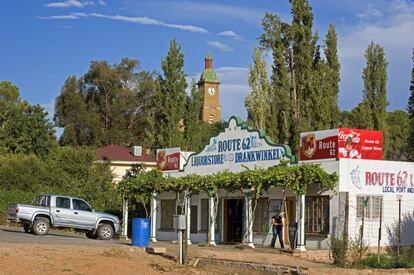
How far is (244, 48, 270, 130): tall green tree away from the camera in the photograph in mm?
46219

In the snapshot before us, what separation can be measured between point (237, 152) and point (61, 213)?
8289 mm

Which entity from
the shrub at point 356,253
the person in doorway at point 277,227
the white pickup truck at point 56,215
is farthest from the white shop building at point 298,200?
the white pickup truck at point 56,215

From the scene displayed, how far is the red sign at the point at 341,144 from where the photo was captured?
2562 cm

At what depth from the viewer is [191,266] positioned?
21.4 metres

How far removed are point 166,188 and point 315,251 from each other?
10119mm

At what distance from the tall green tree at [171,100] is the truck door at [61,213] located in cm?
1584

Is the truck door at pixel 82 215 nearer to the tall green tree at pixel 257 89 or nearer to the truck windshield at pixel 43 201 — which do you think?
the truck windshield at pixel 43 201

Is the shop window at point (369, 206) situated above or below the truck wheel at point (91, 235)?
above

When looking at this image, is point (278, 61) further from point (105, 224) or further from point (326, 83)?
point (105, 224)

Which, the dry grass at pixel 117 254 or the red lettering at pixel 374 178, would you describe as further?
the red lettering at pixel 374 178

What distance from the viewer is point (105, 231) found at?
107 ft

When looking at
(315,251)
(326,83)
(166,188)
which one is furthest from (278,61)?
(315,251)

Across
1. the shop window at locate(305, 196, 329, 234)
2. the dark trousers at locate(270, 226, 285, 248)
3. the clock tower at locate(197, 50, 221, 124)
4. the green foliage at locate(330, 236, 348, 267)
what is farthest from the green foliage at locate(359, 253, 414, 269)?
the clock tower at locate(197, 50, 221, 124)

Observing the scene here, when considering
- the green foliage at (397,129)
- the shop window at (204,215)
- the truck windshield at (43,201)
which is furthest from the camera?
the green foliage at (397,129)
